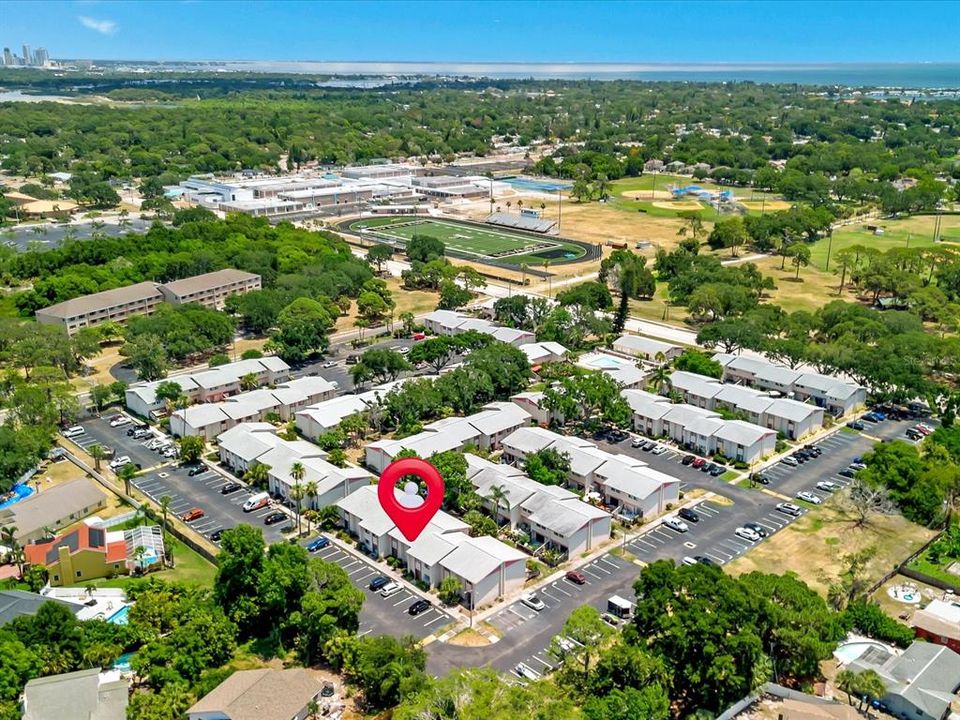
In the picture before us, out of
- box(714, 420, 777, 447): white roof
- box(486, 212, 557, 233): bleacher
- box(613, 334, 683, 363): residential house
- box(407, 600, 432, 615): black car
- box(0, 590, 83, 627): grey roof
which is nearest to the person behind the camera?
box(0, 590, 83, 627): grey roof

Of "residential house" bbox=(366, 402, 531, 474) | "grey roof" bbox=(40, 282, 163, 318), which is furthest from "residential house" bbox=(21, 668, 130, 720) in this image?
"grey roof" bbox=(40, 282, 163, 318)

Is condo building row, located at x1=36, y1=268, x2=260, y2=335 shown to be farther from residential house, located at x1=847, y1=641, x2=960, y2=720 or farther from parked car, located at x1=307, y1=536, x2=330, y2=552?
residential house, located at x1=847, y1=641, x2=960, y2=720

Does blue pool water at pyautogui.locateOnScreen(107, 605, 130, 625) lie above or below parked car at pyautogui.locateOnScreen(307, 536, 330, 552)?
above

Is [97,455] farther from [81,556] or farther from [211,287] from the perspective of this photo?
[211,287]

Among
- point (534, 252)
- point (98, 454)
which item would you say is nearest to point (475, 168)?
point (534, 252)

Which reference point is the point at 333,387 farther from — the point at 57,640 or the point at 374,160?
the point at 374,160

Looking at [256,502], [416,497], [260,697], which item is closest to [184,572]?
[256,502]

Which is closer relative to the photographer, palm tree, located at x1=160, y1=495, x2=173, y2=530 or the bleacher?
palm tree, located at x1=160, y1=495, x2=173, y2=530

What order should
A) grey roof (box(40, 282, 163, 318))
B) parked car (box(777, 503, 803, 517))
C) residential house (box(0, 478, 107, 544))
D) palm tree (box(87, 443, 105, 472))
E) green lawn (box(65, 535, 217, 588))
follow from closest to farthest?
green lawn (box(65, 535, 217, 588))
residential house (box(0, 478, 107, 544))
parked car (box(777, 503, 803, 517))
palm tree (box(87, 443, 105, 472))
grey roof (box(40, 282, 163, 318))
